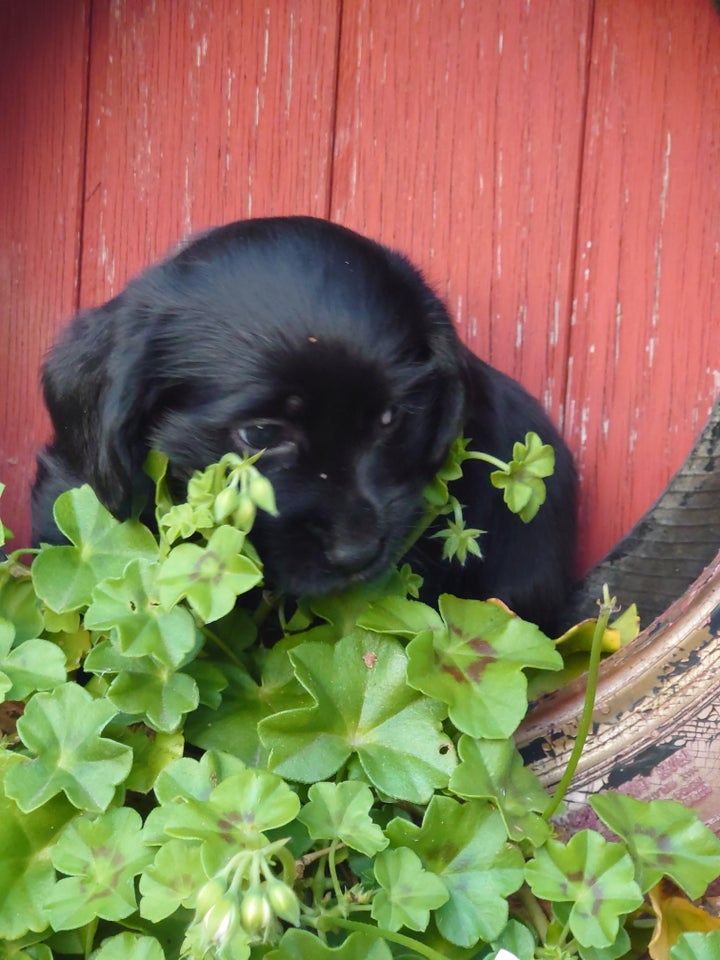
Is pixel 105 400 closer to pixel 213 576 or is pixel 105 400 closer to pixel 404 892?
pixel 213 576

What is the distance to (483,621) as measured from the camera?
914mm

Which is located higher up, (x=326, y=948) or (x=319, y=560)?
(x=319, y=560)

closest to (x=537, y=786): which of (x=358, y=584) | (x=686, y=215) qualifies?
(x=358, y=584)

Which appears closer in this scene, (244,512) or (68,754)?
(244,512)

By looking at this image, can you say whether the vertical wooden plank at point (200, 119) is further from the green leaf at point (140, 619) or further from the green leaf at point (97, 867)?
the green leaf at point (97, 867)

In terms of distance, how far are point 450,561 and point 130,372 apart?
491mm

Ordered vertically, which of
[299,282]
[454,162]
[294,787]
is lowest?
[294,787]

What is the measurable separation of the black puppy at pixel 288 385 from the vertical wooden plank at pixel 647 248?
34cm

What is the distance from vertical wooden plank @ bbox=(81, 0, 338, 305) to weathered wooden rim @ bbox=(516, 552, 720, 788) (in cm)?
91

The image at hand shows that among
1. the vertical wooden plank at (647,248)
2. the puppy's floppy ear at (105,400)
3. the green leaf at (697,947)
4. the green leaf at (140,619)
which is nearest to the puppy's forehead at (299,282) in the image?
the puppy's floppy ear at (105,400)

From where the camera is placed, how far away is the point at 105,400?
1.08 meters

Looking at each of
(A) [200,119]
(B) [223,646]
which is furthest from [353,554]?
(A) [200,119]

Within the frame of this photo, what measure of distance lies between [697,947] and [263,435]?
24.3 inches

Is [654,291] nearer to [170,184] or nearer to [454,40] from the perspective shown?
[454,40]
